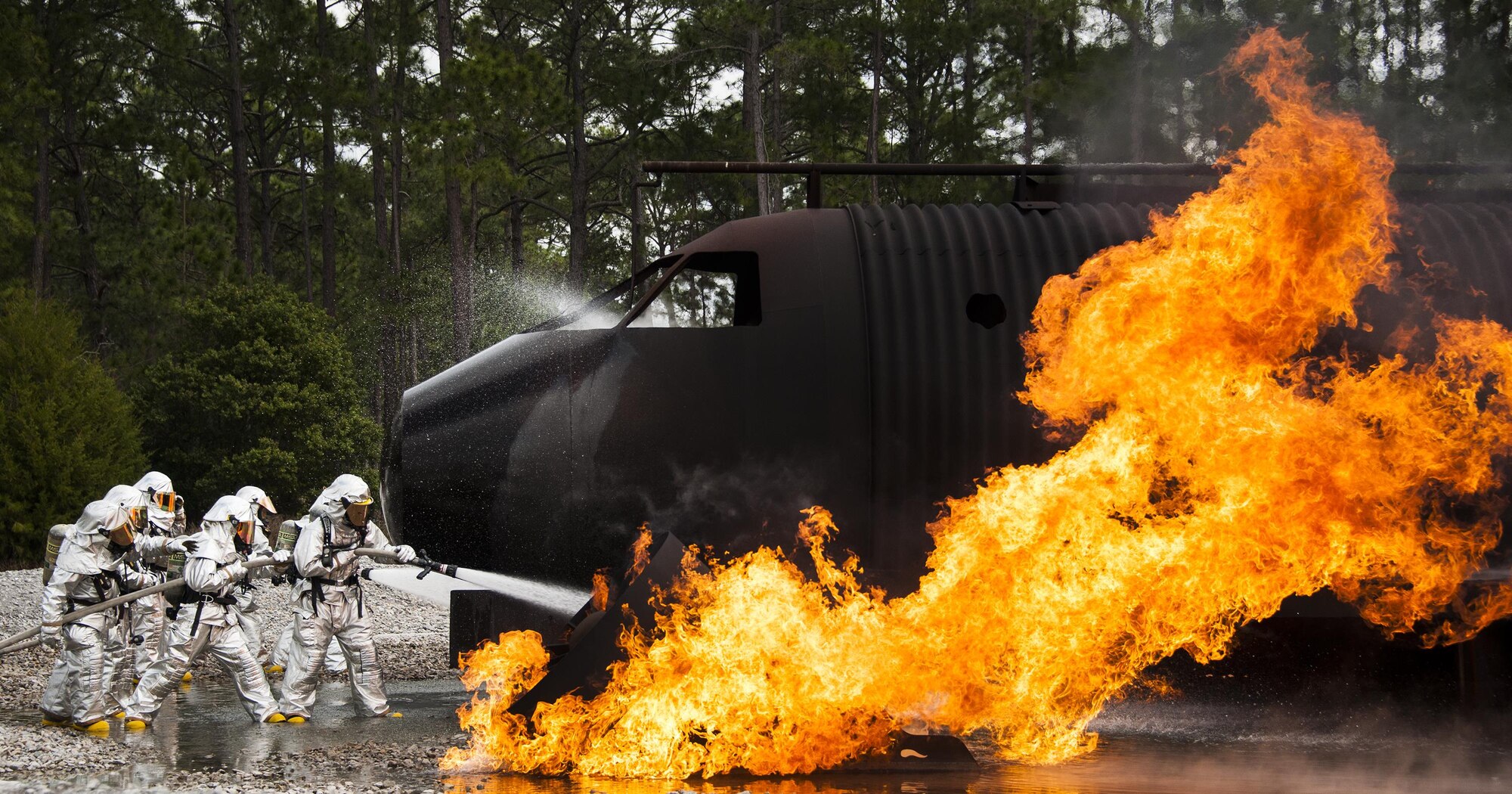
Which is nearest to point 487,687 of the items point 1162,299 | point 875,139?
point 1162,299

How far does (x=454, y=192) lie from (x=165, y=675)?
62.3 ft

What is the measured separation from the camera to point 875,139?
2833cm

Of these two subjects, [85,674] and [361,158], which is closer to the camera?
[85,674]

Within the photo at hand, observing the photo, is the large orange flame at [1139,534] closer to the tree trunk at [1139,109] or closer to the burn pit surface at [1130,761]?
the burn pit surface at [1130,761]

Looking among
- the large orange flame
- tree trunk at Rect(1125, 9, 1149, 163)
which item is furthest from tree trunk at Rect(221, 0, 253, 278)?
the large orange flame

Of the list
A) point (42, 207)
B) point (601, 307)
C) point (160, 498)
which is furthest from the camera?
point (42, 207)

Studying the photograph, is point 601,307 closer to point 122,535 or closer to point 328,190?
point 122,535

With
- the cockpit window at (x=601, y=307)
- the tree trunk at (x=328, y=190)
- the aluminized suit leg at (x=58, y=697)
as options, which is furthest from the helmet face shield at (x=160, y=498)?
the tree trunk at (x=328, y=190)

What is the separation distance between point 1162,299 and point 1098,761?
7.36ft

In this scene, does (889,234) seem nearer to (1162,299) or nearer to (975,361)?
(975,361)

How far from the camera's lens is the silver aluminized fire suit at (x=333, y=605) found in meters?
8.51

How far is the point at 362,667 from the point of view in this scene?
8.55 meters

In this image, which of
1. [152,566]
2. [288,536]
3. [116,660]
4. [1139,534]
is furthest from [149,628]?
[1139,534]

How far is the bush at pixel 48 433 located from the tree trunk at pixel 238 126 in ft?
38.7
